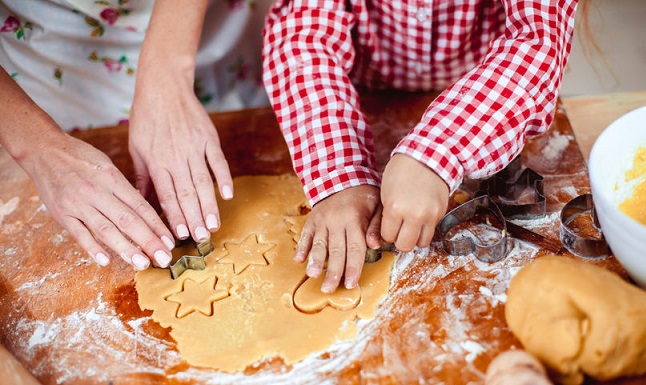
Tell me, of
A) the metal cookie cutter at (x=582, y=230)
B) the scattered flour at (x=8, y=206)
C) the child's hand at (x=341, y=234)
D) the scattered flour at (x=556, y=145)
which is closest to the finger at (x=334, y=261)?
the child's hand at (x=341, y=234)

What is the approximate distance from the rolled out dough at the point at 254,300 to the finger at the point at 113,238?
0.15 ft

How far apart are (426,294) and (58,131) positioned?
0.70 metres

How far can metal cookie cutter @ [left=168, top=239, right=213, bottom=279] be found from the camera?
92cm

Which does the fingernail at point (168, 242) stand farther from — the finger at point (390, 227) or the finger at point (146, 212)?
the finger at point (390, 227)

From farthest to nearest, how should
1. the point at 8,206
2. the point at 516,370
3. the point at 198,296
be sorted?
1. the point at 8,206
2. the point at 198,296
3. the point at 516,370

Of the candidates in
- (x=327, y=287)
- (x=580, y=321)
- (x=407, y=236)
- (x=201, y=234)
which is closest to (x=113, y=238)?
(x=201, y=234)

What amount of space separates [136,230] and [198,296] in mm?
147

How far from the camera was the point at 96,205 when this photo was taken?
953 millimetres

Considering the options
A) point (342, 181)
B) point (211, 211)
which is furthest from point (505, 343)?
point (211, 211)

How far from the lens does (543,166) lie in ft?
3.37

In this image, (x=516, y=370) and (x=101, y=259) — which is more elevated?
(x=516, y=370)

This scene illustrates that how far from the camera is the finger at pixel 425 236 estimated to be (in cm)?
84

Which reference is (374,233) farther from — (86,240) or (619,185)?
(86,240)

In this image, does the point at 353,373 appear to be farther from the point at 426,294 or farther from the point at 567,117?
the point at 567,117
